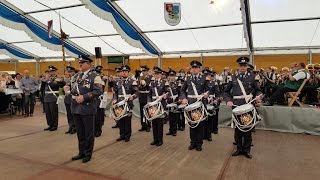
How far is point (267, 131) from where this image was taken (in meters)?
7.60

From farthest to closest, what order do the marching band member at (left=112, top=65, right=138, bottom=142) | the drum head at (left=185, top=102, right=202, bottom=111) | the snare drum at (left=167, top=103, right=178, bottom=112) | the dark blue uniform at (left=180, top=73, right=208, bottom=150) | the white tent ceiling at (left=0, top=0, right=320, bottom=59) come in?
the white tent ceiling at (left=0, top=0, right=320, bottom=59), the snare drum at (left=167, top=103, right=178, bottom=112), the marching band member at (left=112, top=65, right=138, bottom=142), the dark blue uniform at (left=180, top=73, right=208, bottom=150), the drum head at (left=185, top=102, right=202, bottom=111)

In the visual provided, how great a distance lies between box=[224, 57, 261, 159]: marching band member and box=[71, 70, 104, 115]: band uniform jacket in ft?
7.87

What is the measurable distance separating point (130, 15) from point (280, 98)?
21.2 ft

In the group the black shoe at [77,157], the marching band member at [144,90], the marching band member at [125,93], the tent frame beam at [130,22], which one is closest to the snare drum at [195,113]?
the marching band member at [125,93]

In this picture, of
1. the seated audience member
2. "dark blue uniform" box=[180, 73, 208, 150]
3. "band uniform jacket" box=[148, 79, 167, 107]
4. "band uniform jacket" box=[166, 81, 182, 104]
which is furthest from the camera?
the seated audience member

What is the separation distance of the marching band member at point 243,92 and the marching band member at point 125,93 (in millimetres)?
2199

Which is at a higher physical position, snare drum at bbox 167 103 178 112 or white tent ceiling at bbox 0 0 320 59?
white tent ceiling at bbox 0 0 320 59

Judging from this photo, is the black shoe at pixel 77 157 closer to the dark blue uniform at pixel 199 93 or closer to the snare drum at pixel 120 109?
the snare drum at pixel 120 109

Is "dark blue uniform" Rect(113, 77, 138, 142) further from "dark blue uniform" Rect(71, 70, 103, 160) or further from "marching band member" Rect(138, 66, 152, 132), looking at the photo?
"dark blue uniform" Rect(71, 70, 103, 160)

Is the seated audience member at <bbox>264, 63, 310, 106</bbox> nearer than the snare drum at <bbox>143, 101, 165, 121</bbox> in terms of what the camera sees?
No

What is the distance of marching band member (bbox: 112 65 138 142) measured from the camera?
6.45m

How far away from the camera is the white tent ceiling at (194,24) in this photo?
32.4ft

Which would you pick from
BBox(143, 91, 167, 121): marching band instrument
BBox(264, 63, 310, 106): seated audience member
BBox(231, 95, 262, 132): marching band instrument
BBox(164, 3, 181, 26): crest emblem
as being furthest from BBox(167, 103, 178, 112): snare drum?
BBox(164, 3, 181, 26): crest emblem

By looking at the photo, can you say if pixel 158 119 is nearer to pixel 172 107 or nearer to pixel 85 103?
pixel 172 107
